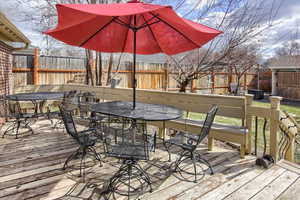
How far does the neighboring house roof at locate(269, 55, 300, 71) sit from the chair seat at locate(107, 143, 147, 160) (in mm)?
13707

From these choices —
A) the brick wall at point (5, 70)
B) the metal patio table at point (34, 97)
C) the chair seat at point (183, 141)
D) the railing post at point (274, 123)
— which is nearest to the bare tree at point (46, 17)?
the brick wall at point (5, 70)

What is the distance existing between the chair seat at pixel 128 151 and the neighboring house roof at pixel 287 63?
13707 mm

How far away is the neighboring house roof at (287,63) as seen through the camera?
12313mm

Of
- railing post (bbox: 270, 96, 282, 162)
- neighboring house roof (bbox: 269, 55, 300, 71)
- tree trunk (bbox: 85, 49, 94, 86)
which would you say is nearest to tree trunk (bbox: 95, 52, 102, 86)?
tree trunk (bbox: 85, 49, 94, 86)

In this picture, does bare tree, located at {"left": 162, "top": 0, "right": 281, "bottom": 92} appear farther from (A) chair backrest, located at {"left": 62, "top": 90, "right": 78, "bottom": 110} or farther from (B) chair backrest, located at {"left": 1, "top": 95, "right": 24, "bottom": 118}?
(B) chair backrest, located at {"left": 1, "top": 95, "right": 24, "bottom": 118}

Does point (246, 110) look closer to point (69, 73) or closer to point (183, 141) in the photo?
point (183, 141)

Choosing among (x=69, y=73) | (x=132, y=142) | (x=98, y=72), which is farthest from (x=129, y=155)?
(x=69, y=73)

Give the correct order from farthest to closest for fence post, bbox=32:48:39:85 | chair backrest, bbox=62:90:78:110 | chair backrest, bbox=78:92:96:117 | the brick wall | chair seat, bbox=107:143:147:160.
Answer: fence post, bbox=32:48:39:85
the brick wall
chair backrest, bbox=78:92:96:117
chair backrest, bbox=62:90:78:110
chair seat, bbox=107:143:147:160

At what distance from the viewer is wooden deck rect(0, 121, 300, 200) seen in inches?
82.7

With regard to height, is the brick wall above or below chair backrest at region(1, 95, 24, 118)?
above

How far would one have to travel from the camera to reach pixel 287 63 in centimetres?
1284

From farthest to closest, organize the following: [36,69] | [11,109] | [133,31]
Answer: [36,69] → [11,109] → [133,31]

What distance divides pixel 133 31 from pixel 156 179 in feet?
7.49

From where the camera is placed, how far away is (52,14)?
5895 mm
